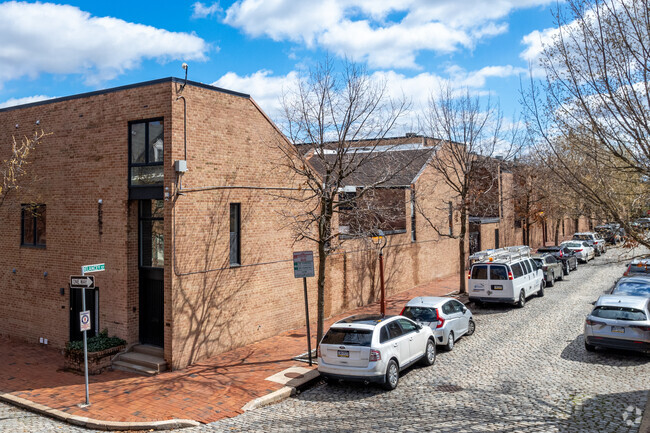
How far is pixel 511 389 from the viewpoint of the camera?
11.4 meters

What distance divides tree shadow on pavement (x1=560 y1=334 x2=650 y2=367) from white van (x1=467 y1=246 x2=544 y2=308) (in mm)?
5533

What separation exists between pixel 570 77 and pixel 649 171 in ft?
7.59

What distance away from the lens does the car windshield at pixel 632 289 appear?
17.1m

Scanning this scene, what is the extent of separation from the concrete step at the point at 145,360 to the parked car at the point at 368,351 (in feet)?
14.4

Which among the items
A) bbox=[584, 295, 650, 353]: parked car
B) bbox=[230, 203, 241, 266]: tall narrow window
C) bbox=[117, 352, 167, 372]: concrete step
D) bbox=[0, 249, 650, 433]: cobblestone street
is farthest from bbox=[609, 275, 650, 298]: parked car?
bbox=[117, 352, 167, 372]: concrete step

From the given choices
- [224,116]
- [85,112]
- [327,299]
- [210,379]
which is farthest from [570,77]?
[85,112]

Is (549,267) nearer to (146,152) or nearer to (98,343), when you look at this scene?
(146,152)

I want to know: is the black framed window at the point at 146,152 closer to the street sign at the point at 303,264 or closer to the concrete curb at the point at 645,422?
the street sign at the point at 303,264

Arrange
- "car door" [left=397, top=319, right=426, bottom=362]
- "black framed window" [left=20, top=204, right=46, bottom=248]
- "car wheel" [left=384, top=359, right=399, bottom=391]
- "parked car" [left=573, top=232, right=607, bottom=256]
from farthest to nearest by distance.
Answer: "parked car" [left=573, top=232, right=607, bottom=256] → "black framed window" [left=20, top=204, right=46, bottom=248] → "car door" [left=397, top=319, right=426, bottom=362] → "car wheel" [left=384, top=359, right=399, bottom=391]

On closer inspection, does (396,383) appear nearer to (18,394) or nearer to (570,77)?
(570,77)

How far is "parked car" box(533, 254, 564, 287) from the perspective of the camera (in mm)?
25609

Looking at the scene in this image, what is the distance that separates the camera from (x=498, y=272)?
2039 centimetres

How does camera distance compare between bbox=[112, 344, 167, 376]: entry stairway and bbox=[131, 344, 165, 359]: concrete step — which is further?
bbox=[131, 344, 165, 359]: concrete step

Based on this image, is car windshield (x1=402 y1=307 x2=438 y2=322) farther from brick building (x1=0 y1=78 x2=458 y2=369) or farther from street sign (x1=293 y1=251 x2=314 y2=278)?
brick building (x1=0 y1=78 x2=458 y2=369)
